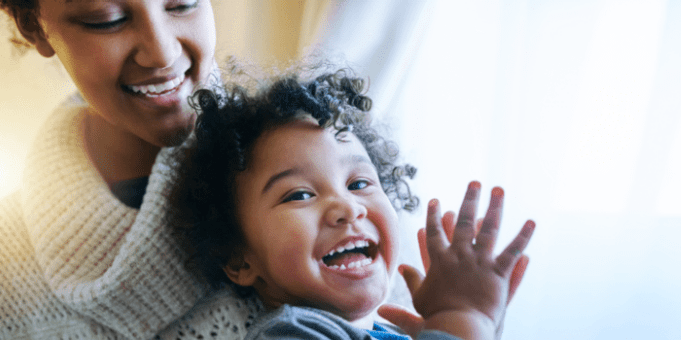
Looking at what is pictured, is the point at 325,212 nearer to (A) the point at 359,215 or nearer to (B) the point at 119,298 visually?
(A) the point at 359,215

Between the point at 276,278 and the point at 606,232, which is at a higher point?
the point at 606,232

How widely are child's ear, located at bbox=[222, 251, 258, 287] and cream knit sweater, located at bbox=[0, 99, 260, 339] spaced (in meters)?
0.04

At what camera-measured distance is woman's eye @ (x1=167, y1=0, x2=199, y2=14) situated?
537 mm

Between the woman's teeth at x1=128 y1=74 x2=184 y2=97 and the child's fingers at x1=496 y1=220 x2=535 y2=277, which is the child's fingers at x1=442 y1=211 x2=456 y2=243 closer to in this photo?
the child's fingers at x1=496 y1=220 x2=535 y2=277

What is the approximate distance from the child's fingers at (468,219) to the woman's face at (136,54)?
338 mm

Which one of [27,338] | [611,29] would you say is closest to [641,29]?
[611,29]

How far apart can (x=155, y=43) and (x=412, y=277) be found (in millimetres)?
366

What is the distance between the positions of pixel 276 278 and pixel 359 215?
0.37ft

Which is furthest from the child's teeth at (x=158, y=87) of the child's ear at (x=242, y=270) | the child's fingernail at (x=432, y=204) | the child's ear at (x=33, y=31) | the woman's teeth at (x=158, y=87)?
the child's fingernail at (x=432, y=204)

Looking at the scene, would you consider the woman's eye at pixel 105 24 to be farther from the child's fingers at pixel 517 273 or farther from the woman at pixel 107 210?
the child's fingers at pixel 517 273

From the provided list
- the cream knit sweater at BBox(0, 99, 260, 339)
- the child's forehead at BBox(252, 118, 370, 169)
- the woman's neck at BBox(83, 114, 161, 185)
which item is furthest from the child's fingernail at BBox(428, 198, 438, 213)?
the woman's neck at BBox(83, 114, 161, 185)

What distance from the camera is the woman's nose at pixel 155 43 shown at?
0.52 meters

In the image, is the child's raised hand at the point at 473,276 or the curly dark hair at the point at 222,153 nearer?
the child's raised hand at the point at 473,276

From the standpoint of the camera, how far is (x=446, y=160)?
0.69m
